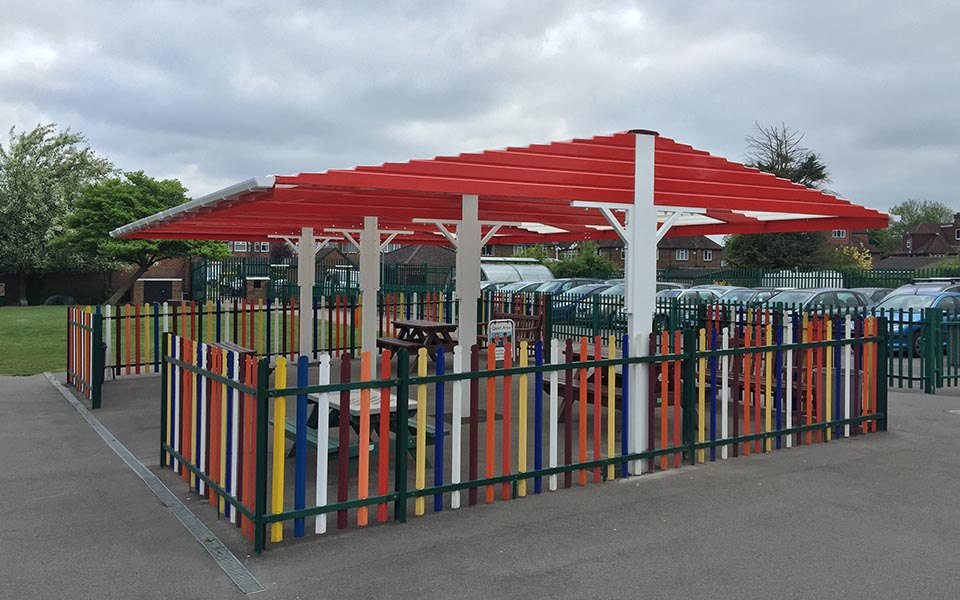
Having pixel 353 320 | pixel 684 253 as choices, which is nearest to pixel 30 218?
pixel 353 320

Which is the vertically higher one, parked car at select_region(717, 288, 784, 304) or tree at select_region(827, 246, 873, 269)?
tree at select_region(827, 246, 873, 269)

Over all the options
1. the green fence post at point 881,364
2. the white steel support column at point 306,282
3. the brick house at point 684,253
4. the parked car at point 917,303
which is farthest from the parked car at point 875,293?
the brick house at point 684,253

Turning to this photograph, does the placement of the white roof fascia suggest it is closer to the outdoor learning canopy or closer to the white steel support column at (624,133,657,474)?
the outdoor learning canopy

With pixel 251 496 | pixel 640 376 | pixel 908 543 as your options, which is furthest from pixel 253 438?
pixel 908 543

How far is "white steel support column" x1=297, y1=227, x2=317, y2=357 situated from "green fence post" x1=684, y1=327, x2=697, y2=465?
8325 mm

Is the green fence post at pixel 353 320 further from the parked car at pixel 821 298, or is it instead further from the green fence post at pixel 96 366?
the parked car at pixel 821 298

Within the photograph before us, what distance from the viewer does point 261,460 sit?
4.59m

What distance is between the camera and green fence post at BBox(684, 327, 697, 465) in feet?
21.7

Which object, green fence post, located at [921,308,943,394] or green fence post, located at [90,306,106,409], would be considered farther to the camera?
green fence post, located at [921,308,943,394]

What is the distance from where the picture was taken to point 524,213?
10961mm

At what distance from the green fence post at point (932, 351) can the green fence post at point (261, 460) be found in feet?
33.2

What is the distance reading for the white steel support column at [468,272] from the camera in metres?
8.81

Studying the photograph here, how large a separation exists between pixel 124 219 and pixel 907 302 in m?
26.3

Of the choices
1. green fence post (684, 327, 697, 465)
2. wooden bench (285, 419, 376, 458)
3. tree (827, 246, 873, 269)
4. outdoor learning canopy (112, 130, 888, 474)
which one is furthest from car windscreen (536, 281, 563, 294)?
tree (827, 246, 873, 269)
